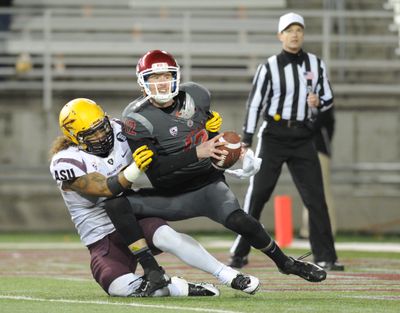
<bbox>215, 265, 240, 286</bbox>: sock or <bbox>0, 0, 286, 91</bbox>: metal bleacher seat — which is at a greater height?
<bbox>0, 0, 286, 91</bbox>: metal bleacher seat

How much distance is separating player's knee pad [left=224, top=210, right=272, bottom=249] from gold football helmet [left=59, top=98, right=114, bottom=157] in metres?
0.81

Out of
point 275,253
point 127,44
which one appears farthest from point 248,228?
point 127,44

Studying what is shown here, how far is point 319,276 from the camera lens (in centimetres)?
687

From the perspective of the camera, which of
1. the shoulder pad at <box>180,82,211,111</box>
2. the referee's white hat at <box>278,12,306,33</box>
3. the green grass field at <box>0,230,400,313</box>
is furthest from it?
the referee's white hat at <box>278,12,306,33</box>

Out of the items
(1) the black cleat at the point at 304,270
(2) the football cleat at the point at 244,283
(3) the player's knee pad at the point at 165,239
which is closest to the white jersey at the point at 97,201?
(3) the player's knee pad at the point at 165,239

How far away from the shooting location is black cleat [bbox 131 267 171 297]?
22.1 feet

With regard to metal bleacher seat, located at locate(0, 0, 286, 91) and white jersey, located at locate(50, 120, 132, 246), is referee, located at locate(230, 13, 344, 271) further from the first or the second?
metal bleacher seat, located at locate(0, 0, 286, 91)

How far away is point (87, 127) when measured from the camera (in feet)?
22.6

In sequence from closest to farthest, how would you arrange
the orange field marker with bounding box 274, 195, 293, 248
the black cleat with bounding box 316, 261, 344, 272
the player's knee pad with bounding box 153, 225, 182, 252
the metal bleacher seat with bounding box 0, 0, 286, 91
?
the player's knee pad with bounding box 153, 225, 182, 252 → the black cleat with bounding box 316, 261, 344, 272 → the orange field marker with bounding box 274, 195, 293, 248 → the metal bleacher seat with bounding box 0, 0, 286, 91

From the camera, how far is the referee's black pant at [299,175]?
9.20m

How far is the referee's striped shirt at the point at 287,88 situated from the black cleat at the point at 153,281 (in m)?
2.65

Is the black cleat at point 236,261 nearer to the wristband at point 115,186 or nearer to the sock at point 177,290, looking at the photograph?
the sock at point 177,290

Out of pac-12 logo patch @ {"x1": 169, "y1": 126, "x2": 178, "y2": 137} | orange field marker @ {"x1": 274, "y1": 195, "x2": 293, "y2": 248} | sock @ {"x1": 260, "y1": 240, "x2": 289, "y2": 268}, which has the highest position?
pac-12 logo patch @ {"x1": 169, "y1": 126, "x2": 178, "y2": 137}

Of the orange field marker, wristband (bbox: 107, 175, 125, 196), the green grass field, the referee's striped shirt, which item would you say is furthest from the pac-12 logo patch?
the orange field marker
